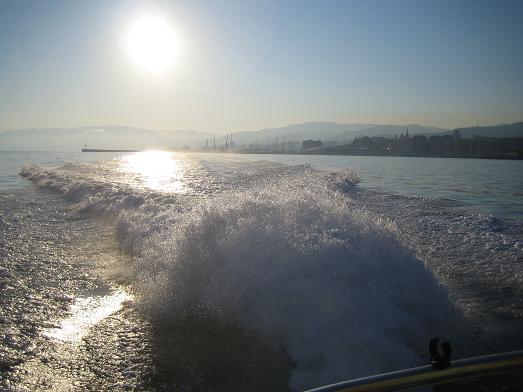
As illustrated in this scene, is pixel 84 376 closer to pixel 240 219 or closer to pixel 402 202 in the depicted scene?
pixel 240 219

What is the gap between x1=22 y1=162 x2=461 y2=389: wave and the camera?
401 centimetres

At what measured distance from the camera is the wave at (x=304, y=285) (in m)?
4.01

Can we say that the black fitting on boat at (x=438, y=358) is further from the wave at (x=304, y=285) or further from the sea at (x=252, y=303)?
the wave at (x=304, y=285)

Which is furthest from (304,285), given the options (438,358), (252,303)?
(438,358)

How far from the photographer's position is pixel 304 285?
191 inches

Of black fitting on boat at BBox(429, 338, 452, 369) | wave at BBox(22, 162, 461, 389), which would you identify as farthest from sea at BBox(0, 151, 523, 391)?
black fitting on boat at BBox(429, 338, 452, 369)

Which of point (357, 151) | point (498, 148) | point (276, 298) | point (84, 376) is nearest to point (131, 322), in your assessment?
point (84, 376)

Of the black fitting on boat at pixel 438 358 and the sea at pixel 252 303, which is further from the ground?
the black fitting on boat at pixel 438 358

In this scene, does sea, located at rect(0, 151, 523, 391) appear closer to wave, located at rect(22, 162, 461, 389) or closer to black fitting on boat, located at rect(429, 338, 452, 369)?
wave, located at rect(22, 162, 461, 389)

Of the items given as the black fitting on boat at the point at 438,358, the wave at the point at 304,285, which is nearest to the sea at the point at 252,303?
the wave at the point at 304,285

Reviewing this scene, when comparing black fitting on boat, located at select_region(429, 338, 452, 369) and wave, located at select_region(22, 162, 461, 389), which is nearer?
black fitting on boat, located at select_region(429, 338, 452, 369)

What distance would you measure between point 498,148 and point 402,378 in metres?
102

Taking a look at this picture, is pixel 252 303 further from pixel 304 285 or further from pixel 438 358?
pixel 438 358

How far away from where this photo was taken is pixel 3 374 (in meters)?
3.71
